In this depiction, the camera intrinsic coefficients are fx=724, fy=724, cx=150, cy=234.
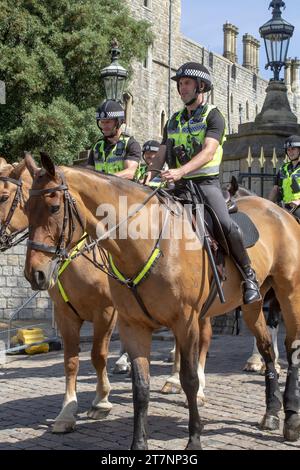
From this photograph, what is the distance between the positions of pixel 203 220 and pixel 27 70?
24443 millimetres

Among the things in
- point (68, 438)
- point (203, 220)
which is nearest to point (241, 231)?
point (203, 220)

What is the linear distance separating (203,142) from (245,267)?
1.20 meters

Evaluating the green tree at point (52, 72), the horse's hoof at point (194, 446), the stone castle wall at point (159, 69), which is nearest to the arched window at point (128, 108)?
the stone castle wall at point (159, 69)

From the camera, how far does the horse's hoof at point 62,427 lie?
690 cm

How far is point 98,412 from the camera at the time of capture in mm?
7449

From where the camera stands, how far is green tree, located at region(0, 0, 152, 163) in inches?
1146

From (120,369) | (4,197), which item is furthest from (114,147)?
(120,369)

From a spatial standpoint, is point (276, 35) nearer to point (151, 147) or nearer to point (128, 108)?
point (151, 147)

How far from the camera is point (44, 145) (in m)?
29.7

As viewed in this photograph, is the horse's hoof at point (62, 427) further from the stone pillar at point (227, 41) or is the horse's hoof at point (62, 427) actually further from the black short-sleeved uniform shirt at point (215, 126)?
the stone pillar at point (227, 41)

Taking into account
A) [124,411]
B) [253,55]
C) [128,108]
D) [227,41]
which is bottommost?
[124,411]

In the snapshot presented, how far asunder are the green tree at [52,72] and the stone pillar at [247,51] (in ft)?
159

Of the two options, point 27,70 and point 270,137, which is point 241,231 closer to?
point 270,137

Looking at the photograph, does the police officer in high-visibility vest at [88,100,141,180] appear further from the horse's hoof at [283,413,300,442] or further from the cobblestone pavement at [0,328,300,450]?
the horse's hoof at [283,413,300,442]
